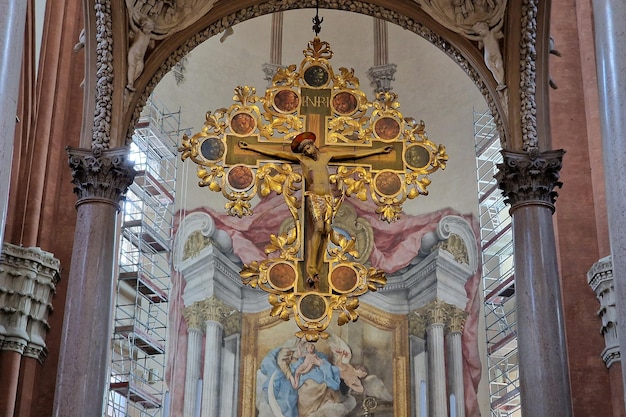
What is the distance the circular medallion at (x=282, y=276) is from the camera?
10.1 m

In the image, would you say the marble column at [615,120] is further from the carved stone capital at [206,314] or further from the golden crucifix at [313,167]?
the carved stone capital at [206,314]

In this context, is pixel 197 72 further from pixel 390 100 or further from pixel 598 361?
pixel 598 361

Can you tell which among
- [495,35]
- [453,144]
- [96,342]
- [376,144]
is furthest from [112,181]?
[453,144]

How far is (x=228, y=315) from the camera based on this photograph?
51.4 feet

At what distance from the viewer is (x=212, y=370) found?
50.2 ft

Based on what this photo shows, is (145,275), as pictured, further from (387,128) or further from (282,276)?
(387,128)

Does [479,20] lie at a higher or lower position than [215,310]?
higher

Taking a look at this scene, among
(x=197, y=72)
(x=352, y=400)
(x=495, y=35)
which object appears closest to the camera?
(x=495, y=35)

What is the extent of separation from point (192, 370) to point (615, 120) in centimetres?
971

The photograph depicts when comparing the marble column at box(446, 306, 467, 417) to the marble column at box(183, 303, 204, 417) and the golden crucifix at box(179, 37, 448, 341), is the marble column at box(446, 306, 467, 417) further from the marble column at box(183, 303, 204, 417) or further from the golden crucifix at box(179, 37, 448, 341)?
the golden crucifix at box(179, 37, 448, 341)

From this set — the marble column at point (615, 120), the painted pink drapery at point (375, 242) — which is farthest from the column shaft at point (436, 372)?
the marble column at point (615, 120)

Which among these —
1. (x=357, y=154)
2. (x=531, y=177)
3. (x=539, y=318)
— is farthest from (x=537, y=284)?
(x=357, y=154)

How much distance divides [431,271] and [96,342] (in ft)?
24.1

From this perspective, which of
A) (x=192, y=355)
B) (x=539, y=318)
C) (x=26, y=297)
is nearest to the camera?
(x=539, y=318)
